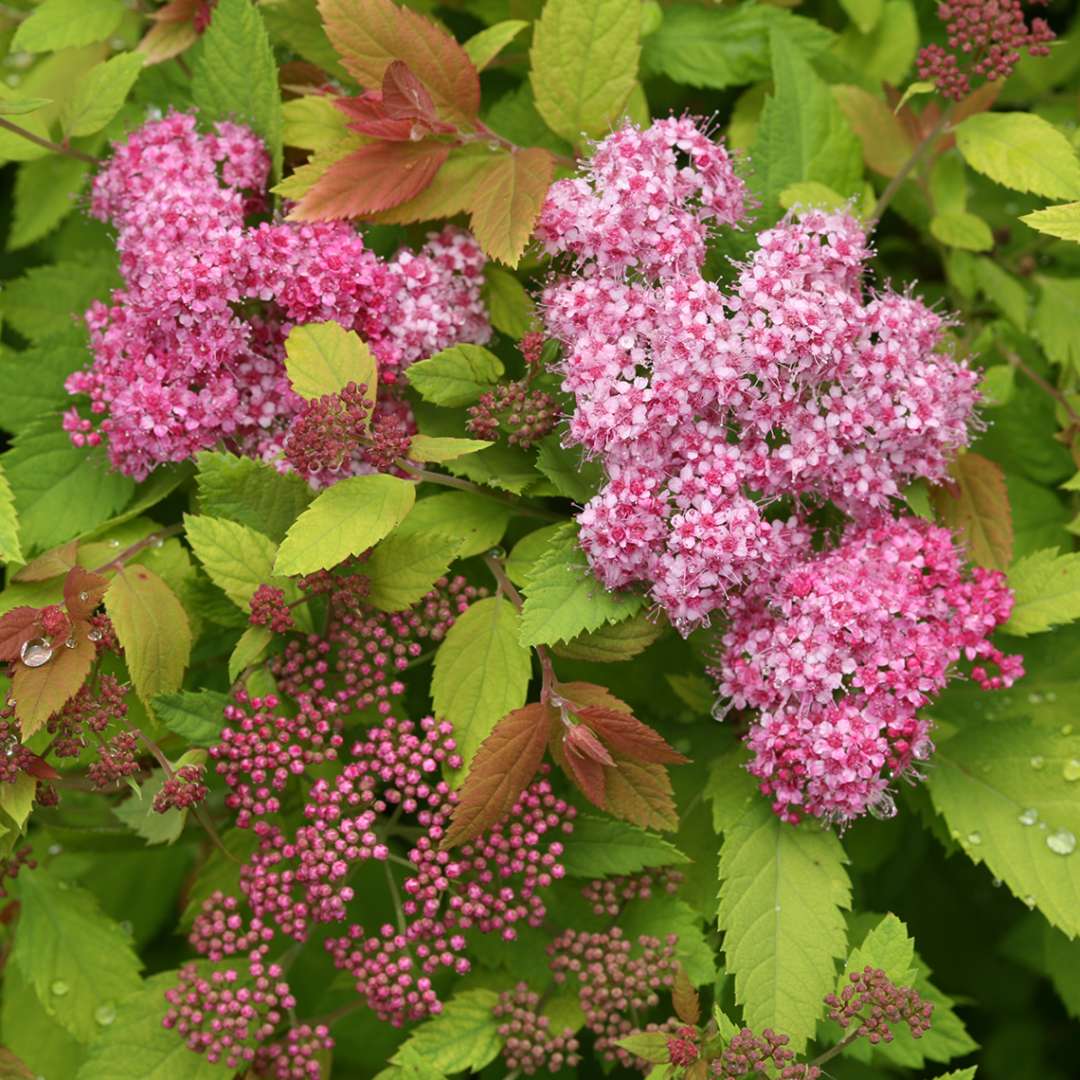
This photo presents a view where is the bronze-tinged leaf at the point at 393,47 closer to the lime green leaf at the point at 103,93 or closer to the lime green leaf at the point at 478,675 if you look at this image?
Result: the lime green leaf at the point at 103,93

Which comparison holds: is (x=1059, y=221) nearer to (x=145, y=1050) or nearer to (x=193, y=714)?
(x=193, y=714)

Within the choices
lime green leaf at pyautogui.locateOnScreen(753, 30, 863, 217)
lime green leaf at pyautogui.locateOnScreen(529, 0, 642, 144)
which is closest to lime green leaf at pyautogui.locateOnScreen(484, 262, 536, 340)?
lime green leaf at pyautogui.locateOnScreen(529, 0, 642, 144)

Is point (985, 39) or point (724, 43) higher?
point (985, 39)

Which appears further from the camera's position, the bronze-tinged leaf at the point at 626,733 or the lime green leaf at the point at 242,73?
the lime green leaf at the point at 242,73

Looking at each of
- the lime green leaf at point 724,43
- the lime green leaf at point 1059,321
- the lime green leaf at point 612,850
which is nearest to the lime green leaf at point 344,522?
the lime green leaf at point 612,850

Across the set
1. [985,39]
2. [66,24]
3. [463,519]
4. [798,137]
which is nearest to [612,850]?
[463,519]

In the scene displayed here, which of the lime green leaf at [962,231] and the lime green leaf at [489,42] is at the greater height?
the lime green leaf at [489,42]

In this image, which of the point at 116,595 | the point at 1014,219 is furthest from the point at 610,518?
the point at 1014,219
